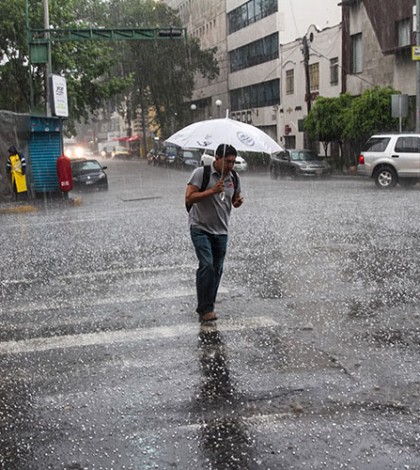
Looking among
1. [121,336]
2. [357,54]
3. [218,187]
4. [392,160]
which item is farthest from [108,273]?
[357,54]

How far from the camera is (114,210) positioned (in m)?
18.8

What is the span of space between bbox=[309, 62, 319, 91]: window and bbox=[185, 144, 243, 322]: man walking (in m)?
37.2

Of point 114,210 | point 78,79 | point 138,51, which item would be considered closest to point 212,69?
point 138,51

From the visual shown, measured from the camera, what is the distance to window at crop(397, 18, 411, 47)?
31969 mm

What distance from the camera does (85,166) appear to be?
29.6 metres

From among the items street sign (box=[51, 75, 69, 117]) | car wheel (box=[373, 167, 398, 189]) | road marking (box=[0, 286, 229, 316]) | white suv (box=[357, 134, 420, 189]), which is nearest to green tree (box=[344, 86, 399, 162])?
white suv (box=[357, 134, 420, 189])

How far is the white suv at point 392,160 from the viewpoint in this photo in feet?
70.0

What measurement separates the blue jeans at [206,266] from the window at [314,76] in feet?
123

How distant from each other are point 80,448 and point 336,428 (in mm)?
1505

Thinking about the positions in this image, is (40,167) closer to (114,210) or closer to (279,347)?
(114,210)

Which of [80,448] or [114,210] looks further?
[114,210]

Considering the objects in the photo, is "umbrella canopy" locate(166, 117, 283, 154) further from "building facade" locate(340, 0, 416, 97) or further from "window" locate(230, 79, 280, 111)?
"window" locate(230, 79, 280, 111)

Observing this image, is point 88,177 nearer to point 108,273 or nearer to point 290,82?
point 108,273

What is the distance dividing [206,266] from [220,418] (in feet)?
7.90
